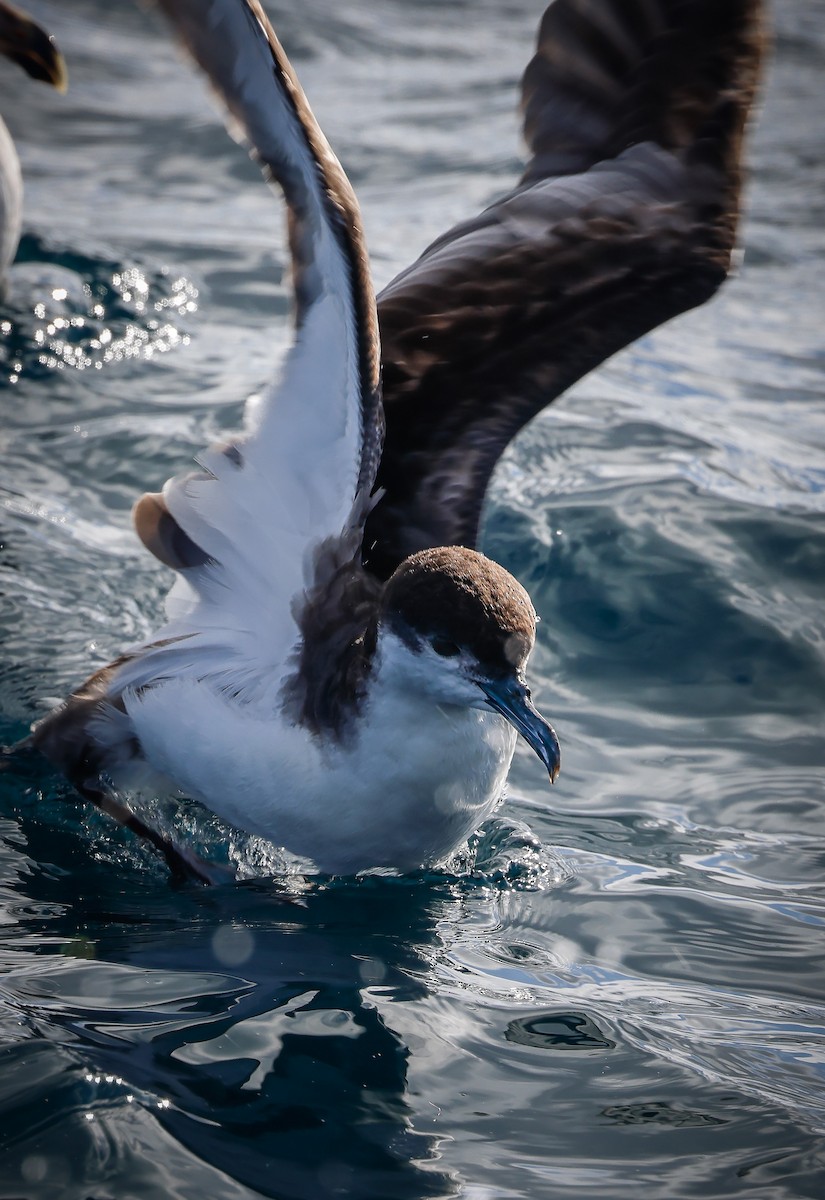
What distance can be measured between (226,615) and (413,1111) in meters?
2.11

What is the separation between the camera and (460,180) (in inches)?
536

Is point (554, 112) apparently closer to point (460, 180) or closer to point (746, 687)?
point (746, 687)

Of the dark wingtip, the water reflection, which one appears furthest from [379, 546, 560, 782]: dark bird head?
the dark wingtip

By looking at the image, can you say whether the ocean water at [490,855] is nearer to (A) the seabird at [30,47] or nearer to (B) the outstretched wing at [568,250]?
(B) the outstretched wing at [568,250]

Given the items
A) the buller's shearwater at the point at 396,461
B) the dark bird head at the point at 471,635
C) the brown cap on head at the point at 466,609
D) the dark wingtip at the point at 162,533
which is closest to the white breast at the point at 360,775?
the buller's shearwater at the point at 396,461

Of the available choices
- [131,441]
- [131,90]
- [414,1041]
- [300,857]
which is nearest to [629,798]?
[300,857]

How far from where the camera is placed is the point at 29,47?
28.4 feet

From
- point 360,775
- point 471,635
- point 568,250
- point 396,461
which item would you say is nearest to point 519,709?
point 471,635

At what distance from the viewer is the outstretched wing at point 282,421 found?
4086mm

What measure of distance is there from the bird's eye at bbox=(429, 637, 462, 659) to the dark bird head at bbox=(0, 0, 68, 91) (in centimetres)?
594

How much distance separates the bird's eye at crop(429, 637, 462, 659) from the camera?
4102mm

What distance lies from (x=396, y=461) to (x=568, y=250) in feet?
4.31

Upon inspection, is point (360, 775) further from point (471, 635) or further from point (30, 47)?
point (30, 47)

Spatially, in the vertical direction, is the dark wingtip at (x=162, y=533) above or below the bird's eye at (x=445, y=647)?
below
